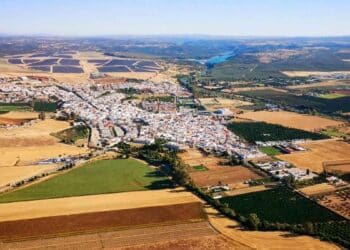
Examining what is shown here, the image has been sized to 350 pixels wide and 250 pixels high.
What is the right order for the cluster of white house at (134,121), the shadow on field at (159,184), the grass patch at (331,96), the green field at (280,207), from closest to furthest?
1. the green field at (280,207)
2. the shadow on field at (159,184)
3. the cluster of white house at (134,121)
4. the grass patch at (331,96)

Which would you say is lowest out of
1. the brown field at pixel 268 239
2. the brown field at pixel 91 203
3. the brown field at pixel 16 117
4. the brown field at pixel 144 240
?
the brown field at pixel 144 240

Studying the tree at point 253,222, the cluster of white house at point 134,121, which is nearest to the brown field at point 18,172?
the cluster of white house at point 134,121

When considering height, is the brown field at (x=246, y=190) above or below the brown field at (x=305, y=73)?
below

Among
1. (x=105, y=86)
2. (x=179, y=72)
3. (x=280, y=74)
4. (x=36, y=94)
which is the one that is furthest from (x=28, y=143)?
(x=280, y=74)

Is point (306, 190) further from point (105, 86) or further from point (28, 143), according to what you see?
point (105, 86)

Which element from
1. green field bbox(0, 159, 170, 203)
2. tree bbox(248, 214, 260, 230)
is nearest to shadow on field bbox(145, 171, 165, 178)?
green field bbox(0, 159, 170, 203)

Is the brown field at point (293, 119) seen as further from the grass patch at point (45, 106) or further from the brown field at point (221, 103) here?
the grass patch at point (45, 106)

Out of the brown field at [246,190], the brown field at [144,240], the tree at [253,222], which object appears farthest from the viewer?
the brown field at [246,190]

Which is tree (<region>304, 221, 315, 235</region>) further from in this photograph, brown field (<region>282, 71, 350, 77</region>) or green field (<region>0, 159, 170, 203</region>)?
brown field (<region>282, 71, 350, 77</region>)

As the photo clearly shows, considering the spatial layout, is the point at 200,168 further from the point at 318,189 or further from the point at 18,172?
the point at 18,172
